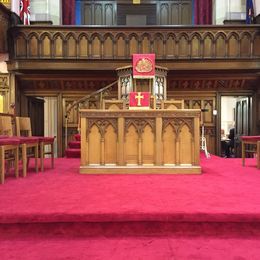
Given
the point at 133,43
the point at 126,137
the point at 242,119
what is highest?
the point at 133,43

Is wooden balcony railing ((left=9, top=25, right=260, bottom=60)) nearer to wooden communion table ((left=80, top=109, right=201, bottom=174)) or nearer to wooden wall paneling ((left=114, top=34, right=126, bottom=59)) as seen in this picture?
wooden wall paneling ((left=114, top=34, right=126, bottom=59))

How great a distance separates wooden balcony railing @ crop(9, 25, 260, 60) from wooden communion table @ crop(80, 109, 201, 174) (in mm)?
5070

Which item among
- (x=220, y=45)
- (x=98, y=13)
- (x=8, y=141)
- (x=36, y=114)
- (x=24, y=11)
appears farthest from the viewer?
(x=98, y=13)

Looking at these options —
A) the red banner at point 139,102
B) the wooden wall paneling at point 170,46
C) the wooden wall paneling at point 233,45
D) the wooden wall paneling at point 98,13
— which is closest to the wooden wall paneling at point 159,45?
the wooden wall paneling at point 170,46

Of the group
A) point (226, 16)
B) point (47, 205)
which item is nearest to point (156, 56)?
point (226, 16)

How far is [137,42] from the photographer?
31.8ft

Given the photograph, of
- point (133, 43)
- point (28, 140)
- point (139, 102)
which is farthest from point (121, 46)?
point (28, 140)

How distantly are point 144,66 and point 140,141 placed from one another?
4340 mm

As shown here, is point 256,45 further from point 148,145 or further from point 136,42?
point 148,145

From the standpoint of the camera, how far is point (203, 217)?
8.61ft

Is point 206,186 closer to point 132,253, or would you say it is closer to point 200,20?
point 132,253

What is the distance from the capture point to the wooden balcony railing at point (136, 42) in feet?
31.6

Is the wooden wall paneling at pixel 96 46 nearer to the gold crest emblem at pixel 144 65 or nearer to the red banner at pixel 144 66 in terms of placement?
the red banner at pixel 144 66

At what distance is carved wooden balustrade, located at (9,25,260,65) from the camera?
9.63m
